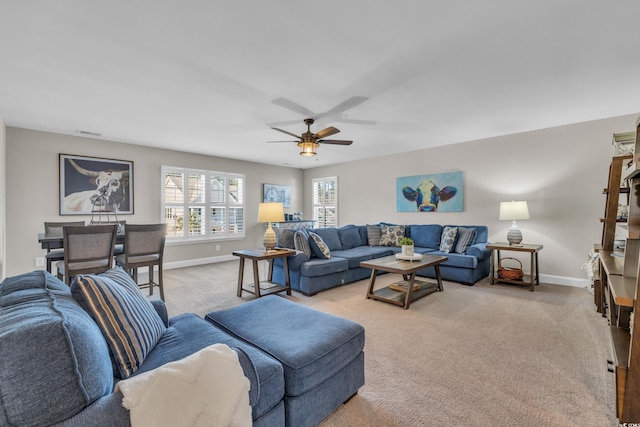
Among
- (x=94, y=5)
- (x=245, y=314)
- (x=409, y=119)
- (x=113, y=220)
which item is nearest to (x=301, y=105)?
(x=409, y=119)

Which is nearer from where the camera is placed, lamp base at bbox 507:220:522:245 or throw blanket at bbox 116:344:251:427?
throw blanket at bbox 116:344:251:427

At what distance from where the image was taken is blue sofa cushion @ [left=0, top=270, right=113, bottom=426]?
27.1 inches

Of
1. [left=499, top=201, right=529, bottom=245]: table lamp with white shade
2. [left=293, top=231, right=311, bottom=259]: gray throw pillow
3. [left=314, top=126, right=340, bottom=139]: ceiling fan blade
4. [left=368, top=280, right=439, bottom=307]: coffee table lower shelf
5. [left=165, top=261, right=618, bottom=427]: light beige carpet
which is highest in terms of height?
[left=314, top=126, right=340, bottom=139]: ceiling fan blade


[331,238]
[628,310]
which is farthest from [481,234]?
[628,310]

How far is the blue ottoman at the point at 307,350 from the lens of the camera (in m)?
1.39

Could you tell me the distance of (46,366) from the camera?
0.74 metres

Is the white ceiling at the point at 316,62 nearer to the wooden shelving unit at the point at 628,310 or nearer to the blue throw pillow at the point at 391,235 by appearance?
the wooden shelving unit at the point at 628,310

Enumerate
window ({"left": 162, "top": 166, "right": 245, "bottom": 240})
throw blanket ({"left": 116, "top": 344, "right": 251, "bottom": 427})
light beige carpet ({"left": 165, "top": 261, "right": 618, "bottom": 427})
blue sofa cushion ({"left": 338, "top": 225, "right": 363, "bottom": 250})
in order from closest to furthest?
1. throw blanket ({"left": 116, "top": 344, "right": 251, "bottom": 427})
2. light beige carpet ({"left": 165, "top": 261, "right": 618, "bottom": 427})
3. blue sofa cushion ({"left": 338, "top": 225, "right": 363, "bottom": 250})
4. window ({"left": 162, "top": 166, "right": 245, "bottom": 240})

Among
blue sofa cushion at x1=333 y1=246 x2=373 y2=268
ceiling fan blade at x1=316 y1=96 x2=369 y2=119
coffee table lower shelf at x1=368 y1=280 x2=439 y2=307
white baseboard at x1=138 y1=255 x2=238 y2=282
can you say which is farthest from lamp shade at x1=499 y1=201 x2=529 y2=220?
white baseboard at x1=138 y1=255 x2=238 y2=282

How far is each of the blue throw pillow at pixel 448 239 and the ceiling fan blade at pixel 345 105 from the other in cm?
282

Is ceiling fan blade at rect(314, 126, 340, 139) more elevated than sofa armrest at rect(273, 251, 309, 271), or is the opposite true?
ceiling fan blade at rect(314, 126, 340, 139)

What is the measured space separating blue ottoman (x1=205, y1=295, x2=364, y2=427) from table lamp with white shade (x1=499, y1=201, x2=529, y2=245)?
3.60 meters

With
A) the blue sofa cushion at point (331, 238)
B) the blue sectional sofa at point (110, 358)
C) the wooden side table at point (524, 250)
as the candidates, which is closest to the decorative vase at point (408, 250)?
the wooden side table at point (524, 250)

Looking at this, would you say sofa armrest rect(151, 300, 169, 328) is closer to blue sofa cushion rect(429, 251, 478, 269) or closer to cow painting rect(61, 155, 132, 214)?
cow painting rect(61, 155, 132, 214)
